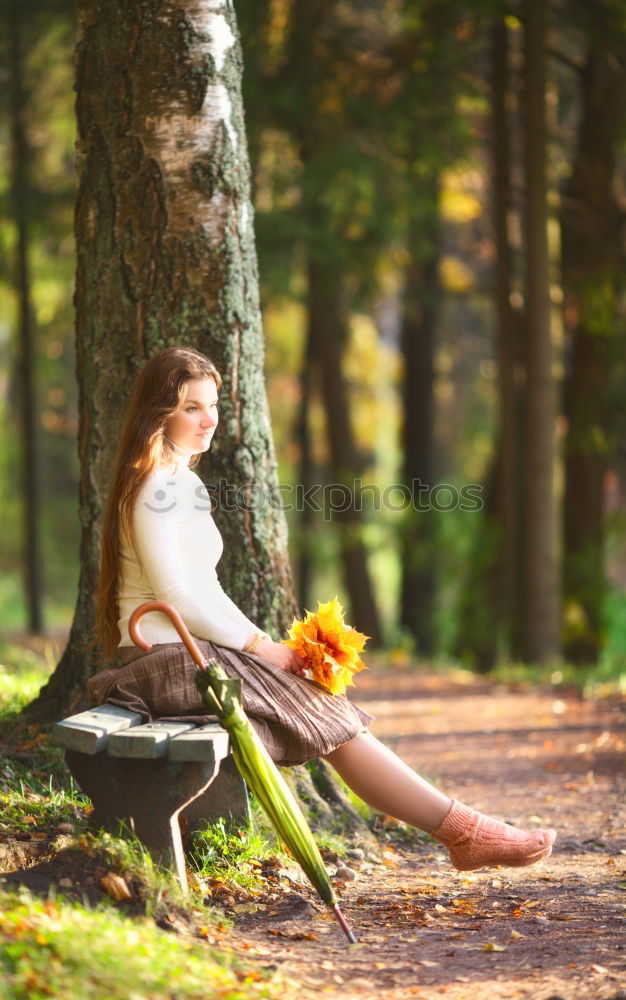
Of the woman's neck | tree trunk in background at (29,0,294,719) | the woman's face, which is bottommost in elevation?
the woman's neck

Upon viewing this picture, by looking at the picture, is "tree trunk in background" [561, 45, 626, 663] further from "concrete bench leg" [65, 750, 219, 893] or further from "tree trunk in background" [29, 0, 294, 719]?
"concrete bench leg" [65, 750, 219, 893]

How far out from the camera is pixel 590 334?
10.9 m

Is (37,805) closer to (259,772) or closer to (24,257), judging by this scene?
(259,772)

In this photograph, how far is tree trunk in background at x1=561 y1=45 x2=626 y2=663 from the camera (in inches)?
410

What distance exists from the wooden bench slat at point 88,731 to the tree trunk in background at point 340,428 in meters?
9.39

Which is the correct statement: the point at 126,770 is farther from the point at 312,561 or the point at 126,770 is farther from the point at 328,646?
the point at 312,561

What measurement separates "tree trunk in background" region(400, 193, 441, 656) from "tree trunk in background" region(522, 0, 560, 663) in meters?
4.06

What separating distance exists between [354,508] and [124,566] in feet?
33.5

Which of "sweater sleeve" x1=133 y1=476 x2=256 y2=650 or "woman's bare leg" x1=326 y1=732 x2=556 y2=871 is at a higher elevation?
"sweater sleeve" x1=133 y1=476 x2=256 y2=650

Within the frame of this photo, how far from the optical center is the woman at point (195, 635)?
3.63 m

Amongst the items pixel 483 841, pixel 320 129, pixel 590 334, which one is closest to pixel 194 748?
pixel 483 841

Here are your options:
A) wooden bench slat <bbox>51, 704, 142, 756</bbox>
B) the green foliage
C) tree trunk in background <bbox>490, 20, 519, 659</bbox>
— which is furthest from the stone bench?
tree trunk in background <bbox>490, 20, 519, 659</bbox>

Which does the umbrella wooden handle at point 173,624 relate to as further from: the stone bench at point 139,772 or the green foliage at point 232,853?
the green foliage at point 232,853

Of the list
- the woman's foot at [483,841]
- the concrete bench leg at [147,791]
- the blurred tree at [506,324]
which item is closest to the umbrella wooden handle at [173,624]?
the concrete bench leg at [147,791]
